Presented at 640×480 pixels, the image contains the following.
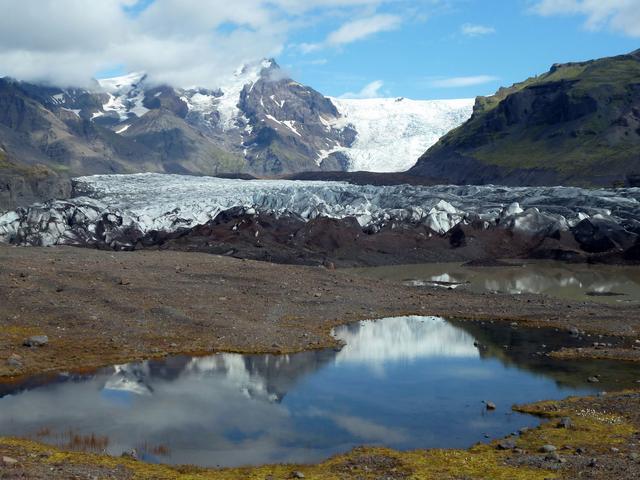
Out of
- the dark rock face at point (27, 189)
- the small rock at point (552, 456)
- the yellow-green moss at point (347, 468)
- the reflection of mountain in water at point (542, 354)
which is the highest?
the dark rock face at point (27, 189)

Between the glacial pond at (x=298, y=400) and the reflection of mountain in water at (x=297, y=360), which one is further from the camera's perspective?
the reflection of mountain in water at (x=297, y=360)

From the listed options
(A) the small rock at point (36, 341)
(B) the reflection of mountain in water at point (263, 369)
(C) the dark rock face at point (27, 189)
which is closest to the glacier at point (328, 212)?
(C) the dark rock face at point (27, 189)

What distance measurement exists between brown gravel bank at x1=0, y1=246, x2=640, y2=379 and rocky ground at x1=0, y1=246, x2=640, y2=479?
7 centimetres

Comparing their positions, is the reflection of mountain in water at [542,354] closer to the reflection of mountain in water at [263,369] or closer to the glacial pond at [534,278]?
the reflection of mountain in water at [263,369]

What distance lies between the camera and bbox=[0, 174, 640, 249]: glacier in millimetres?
67438

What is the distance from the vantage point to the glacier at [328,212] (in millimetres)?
67438

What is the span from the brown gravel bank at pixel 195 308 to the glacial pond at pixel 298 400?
167cm

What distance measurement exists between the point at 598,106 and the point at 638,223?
136 m

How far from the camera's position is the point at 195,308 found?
32406mm

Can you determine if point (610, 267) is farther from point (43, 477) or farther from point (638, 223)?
point (43, 477)

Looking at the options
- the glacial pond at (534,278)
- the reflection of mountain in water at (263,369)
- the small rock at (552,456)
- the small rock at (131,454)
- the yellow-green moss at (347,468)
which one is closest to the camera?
the yellow-green moss at (347,468)

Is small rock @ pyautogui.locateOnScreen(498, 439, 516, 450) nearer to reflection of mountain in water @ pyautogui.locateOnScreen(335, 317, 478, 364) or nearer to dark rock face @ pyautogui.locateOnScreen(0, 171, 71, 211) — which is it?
reflection of mountain in water @ pyautogui.locateOnScreen(335, 317, 478, 364)

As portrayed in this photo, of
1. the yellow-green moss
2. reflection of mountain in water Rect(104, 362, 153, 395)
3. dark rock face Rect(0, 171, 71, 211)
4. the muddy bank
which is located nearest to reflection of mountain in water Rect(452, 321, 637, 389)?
the muddy bank

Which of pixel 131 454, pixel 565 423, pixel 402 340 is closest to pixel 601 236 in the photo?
pixel 402 340
